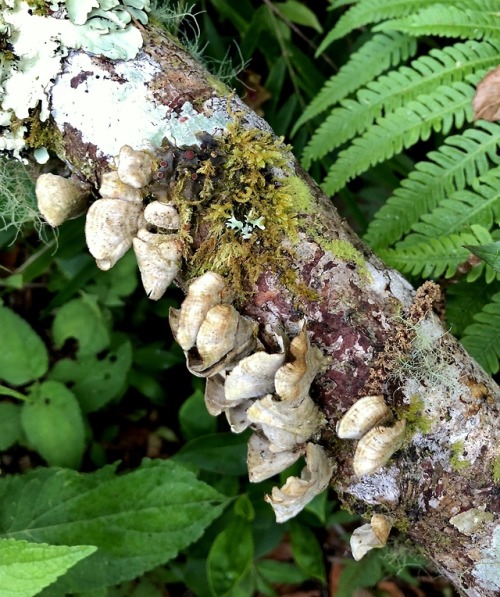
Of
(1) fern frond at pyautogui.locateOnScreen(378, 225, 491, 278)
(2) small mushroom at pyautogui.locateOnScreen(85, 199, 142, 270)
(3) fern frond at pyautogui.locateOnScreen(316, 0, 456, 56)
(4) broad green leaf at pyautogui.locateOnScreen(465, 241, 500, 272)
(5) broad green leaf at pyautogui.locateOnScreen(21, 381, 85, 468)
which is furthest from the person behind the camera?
(5) broad green leaf at pyautogui.locateOnScreen(21, 381, 85, 468)

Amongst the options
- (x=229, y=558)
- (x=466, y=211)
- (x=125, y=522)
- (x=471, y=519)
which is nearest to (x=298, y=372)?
(x=471, y=519)

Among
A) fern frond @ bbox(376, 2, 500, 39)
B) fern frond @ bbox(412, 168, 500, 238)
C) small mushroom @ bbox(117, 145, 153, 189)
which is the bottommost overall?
small mushroom @ bbox(117, 145, 153, 189)

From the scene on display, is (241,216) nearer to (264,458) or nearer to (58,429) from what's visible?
(264,458)

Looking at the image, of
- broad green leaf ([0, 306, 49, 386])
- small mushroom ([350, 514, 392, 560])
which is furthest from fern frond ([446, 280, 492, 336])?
broad green leaf ([0, 306, 49, 386])

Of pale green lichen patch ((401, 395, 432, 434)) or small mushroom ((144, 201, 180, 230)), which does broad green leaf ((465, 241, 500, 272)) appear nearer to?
pale green lichen patch ((401, 395, 432, 434))

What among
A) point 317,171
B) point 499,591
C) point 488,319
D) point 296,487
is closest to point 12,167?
point 317,171
